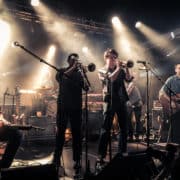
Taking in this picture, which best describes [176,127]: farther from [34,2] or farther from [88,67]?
[34,2]

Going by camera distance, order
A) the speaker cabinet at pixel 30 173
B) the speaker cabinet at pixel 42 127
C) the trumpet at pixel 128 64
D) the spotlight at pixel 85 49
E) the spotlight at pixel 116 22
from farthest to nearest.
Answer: the spotlight at pixel 85 49
the spotlight at pixel 116 22
the speaker cabinet at pixel 42 127
the trumpet at pixel 128 64
the speaker cabinet at pixel 30 173

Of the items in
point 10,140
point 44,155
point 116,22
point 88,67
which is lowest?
point 44,155

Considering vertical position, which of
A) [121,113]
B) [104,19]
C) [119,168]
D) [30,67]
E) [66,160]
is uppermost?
[104,19]

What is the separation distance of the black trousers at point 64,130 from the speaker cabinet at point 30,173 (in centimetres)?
199

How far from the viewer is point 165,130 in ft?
29.1

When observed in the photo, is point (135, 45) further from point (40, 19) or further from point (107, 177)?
point (107, 177)

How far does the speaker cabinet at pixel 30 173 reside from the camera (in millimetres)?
3191

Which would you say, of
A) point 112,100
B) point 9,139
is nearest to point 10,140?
point 9,139

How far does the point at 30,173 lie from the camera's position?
331 cm

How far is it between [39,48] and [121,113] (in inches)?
460

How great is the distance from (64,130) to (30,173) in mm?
2180

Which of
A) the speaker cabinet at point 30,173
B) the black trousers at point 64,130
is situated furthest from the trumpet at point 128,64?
the speaker cabinet at point 30,173

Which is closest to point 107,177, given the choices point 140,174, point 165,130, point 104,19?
point 140,174

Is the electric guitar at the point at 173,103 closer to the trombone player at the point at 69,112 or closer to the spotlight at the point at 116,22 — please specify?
A: the trombone player at the point at 69,112
